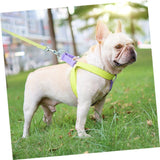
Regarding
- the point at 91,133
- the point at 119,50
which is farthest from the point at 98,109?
the point at 119,50

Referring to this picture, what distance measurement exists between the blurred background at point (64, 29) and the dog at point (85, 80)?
2.41ft

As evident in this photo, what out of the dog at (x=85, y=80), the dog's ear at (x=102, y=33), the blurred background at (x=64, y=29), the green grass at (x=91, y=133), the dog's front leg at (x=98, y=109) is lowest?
the green grass at (x=91, y=133)

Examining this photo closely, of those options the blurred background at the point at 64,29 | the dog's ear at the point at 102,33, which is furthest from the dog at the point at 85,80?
the blurred background at the point at 64,29

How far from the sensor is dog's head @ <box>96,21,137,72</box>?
959 millimetres

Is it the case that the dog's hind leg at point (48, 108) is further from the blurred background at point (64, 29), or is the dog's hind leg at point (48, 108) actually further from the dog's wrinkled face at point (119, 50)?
the blurred background at point (64, 29)

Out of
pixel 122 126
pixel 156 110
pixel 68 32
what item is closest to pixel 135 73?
pixel 68 32

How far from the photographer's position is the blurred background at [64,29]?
2.03 m

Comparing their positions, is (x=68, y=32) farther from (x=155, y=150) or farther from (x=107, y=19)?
(x=155, y=150)

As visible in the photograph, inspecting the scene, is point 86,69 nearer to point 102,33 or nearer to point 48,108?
point 102,33

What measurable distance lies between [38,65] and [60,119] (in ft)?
3.52

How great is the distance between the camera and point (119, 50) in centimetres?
97

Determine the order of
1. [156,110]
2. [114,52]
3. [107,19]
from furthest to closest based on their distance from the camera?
[107,19], [156,110], [114,52]

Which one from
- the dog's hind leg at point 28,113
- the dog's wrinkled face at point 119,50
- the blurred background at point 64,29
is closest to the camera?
the dog's wrinkled face at point 119,50

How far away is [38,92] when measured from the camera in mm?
1146
